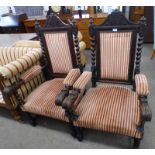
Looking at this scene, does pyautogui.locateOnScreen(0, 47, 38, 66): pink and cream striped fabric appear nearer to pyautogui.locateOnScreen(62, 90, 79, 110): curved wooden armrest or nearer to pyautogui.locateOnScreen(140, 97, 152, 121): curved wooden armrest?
pyautogui.locateOnScreen(62, 90, 79, 110): curved wooden armrest

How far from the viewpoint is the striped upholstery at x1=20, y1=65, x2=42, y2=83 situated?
1.64 metres

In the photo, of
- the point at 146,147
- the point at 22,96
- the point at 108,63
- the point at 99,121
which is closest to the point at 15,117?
the point at 22,96

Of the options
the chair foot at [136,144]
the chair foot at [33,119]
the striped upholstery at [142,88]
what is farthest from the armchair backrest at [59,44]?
the chair foot at [136,144]

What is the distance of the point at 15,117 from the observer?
183 centimetres

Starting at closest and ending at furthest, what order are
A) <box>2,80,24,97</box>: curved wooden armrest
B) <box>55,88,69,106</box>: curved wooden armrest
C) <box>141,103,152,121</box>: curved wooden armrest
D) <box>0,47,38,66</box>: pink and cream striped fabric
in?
1. <box>141,103,152,121</box>: curved wooden armrest
2. <box>55,88,69,106</box>: curved wooden armrest
3. <box>2,80,24,97</box>: curved wooden armrest
4. <box>0,47,38,66</box>: pink and cream striped fabric

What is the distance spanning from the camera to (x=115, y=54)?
4.80ft

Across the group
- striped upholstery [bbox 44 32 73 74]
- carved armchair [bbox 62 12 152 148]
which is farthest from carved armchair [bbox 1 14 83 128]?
carved armchair [bbox 62 12 152 148]

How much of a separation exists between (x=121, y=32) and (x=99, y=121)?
2.46 feet

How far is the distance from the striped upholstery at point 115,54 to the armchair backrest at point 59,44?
0.27 meters

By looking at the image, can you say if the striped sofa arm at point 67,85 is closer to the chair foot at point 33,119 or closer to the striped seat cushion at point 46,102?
the striped seat cushion at point 46,102

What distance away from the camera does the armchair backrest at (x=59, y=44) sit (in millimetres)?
1550

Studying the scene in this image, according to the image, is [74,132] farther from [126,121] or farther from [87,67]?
[87,67]

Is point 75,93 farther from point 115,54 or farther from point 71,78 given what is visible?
point 115,54

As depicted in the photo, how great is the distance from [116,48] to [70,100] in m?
0.61
